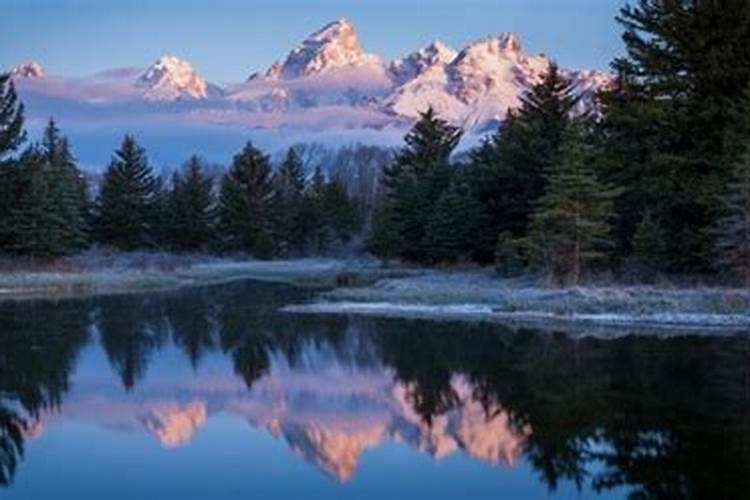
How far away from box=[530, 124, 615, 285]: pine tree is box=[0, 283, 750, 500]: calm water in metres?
9.38

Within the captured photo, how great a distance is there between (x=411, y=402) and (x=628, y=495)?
715 centimetres

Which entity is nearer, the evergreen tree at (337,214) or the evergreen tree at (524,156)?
the evergreen tree at (524,156)

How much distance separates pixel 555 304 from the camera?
32.2 m

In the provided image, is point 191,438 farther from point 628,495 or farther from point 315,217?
point 315,217

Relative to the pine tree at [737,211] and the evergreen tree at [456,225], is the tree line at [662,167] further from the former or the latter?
the evergreen tree at [456,225]

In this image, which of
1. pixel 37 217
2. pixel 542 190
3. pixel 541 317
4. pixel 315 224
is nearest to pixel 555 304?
pixel 541 317

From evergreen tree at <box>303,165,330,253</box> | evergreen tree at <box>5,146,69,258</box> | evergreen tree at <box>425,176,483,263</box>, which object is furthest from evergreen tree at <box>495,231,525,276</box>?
evergreen tree at <box>303,165,330,253</box>

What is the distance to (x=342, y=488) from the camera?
12.5m

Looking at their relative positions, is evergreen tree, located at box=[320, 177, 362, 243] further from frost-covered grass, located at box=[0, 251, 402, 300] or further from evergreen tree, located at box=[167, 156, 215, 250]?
evergreen tree, located at box=[167, 156, 215, 250]

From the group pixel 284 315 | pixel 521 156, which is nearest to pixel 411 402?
pixel 284 315

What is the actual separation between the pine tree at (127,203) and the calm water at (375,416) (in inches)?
2271

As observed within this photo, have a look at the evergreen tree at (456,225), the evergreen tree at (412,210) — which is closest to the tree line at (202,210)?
the evergreen tree at (412,210)

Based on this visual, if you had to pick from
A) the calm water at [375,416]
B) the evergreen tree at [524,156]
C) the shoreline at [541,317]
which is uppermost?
the evergreen tree at [524,156]

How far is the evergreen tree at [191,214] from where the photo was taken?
289ft
